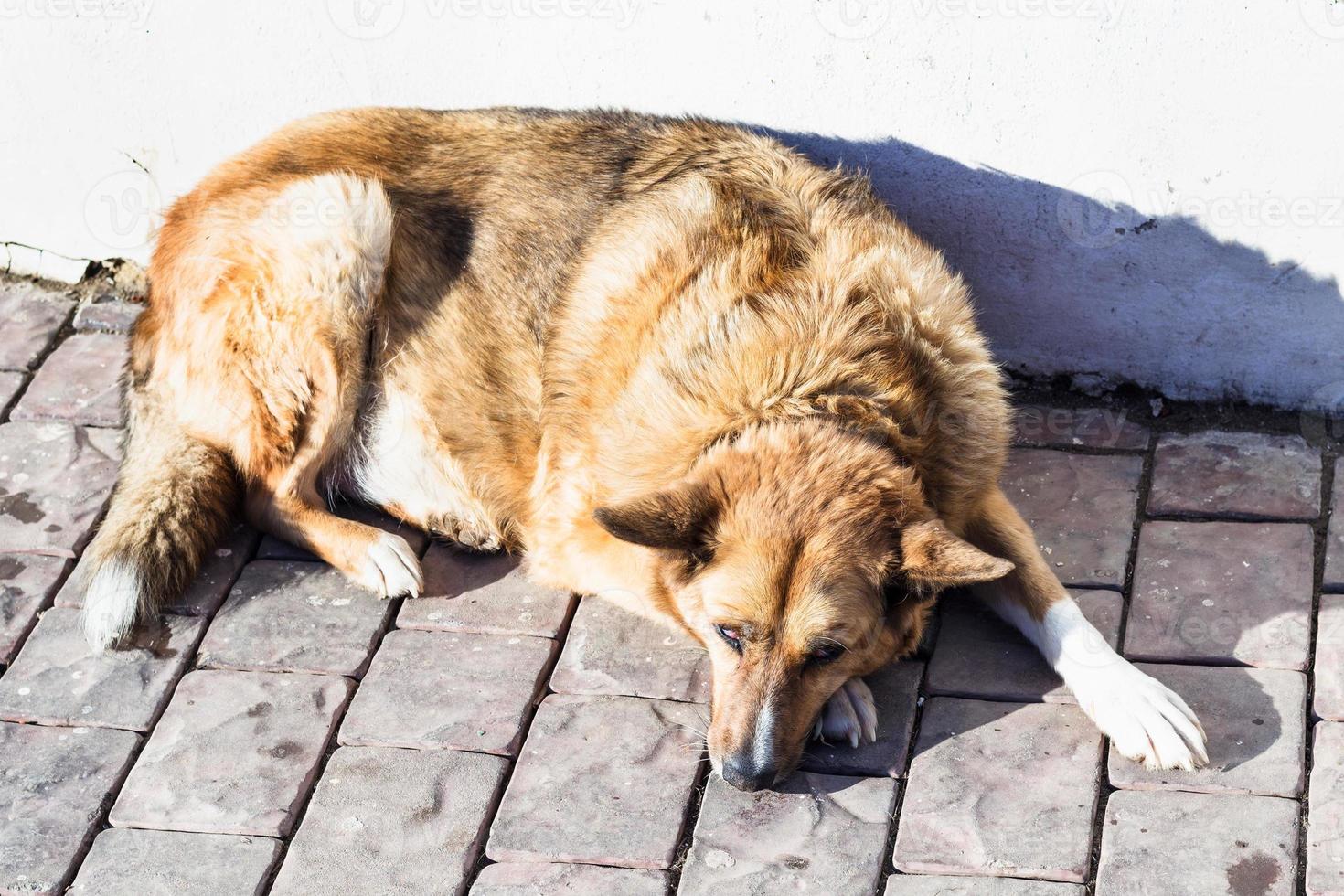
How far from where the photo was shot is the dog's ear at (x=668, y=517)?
3467 millimetres

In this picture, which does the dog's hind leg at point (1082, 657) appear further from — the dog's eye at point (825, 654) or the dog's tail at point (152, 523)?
the dog's tail at point (152, 523)

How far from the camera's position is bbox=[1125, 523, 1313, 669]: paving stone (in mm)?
4094

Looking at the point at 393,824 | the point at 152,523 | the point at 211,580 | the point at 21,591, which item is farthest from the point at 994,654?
the point at 21,591

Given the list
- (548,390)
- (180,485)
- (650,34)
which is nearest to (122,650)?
(180,485)

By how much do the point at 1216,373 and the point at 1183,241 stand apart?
53 centimetres

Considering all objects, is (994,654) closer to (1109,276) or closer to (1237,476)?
(1237,476)

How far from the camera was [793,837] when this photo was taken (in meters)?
3.69

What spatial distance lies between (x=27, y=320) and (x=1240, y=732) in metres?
4.81

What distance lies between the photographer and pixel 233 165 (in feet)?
16.3

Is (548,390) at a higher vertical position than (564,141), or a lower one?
lower

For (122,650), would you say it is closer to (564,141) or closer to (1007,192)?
(564,141)

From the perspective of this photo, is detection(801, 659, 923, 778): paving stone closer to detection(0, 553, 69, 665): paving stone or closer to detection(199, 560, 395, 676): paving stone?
detection(199, 560, 395, 676): paving stone

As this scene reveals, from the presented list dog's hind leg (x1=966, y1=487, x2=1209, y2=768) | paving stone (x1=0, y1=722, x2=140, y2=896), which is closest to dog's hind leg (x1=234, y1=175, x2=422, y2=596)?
paving stone (x1=0, y1=722, x2=140, y2=896)

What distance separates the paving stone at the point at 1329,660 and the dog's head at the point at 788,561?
1.13 meters
